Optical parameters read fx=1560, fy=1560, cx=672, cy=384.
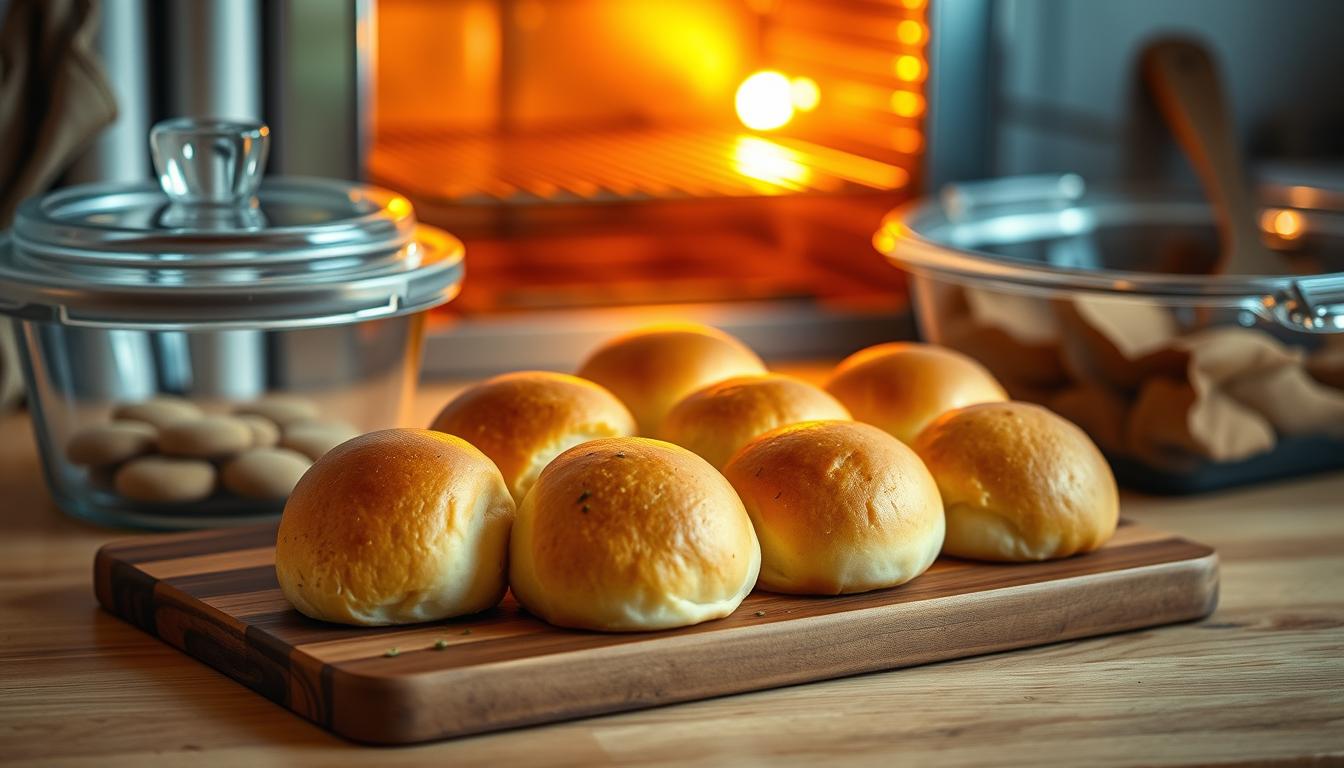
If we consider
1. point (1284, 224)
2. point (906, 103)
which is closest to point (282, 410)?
point (906, 103)

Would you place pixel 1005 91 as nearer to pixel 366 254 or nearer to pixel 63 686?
pixel 366 254

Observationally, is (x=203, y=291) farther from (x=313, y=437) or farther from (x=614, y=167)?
(x=614, y=167)

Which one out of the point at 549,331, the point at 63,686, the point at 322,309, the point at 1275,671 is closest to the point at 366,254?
the point at 322,309

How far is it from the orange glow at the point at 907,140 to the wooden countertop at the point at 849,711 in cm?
60

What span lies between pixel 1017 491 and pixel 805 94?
0.76 meters

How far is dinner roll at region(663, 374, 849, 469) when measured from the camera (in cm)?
76

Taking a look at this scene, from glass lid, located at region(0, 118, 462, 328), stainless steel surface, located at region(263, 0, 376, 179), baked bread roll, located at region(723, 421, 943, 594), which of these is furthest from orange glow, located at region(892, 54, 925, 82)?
baked bread roll, located at region(723, 421, 943, 594)

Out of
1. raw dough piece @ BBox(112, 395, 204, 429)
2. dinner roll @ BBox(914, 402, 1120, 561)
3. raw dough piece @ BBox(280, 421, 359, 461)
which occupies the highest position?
dinner roll @ BBox(914, 402, 1120, 561)

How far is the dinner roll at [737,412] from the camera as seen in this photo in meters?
0.76

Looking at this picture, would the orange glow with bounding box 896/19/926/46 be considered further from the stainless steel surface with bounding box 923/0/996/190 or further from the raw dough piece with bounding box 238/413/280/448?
the raw dough piece with bounding box 238/413/280/448

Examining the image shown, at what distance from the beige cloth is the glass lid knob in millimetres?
255

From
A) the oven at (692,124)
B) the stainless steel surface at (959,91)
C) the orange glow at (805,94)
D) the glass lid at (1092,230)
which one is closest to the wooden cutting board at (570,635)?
the glass lid at (1092,230)

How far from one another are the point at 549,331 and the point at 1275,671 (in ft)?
2.21

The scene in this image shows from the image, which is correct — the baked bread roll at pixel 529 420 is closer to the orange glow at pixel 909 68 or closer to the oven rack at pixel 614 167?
the oven rack at pixel 614 167
